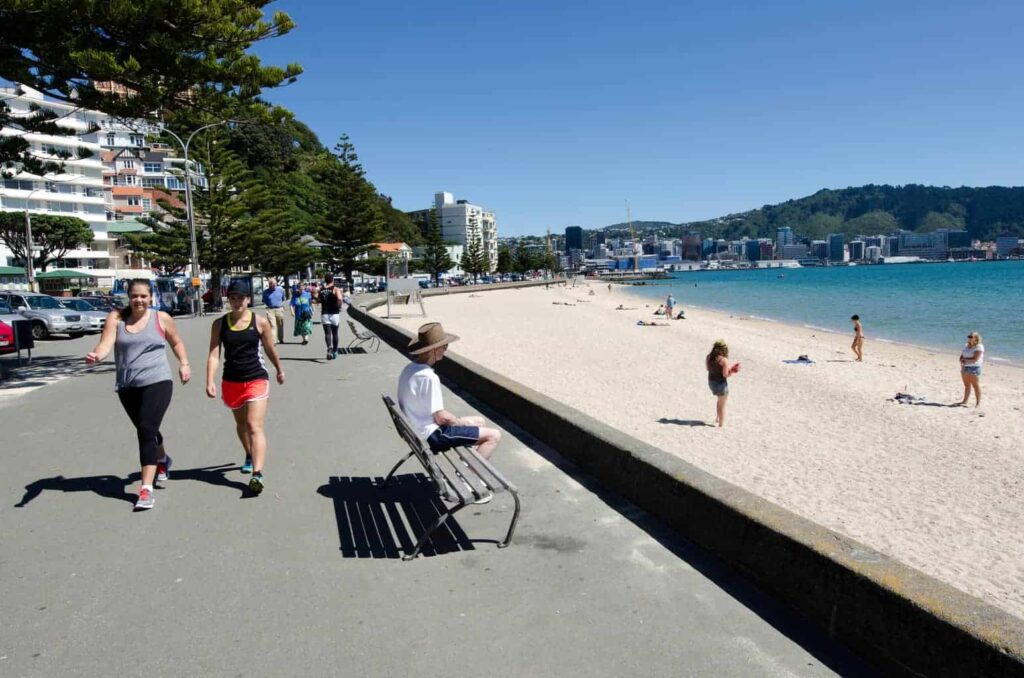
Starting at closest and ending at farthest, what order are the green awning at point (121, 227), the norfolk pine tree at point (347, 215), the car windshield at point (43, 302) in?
the car windshield at point (43, 302)
the norfolk pine tree at point (347, 215)
the green awning at point (121, 227)

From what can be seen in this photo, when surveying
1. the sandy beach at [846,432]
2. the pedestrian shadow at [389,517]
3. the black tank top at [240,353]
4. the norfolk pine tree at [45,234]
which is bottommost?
the sandy beach at [846,432]

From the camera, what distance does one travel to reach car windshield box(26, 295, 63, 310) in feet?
66.7

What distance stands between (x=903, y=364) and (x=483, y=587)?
1707cm

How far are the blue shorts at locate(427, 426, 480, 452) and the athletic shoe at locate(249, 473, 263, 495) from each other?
1306 mm

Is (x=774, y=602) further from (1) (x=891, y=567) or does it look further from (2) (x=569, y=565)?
(2) (x=569, y=565)

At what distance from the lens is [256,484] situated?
485cm

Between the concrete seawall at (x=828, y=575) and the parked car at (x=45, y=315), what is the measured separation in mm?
19032

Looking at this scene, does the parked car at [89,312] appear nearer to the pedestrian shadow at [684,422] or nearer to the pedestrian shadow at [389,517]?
the pedestrian shadow at [684,422]

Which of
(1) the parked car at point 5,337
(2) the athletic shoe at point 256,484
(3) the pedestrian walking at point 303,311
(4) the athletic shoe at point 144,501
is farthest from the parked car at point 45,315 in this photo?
(2) the athletic shoe at point 256,484

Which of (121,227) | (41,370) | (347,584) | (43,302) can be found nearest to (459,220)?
(121,227)

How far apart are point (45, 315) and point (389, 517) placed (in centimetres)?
1888

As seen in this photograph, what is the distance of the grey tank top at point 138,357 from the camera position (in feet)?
15.3

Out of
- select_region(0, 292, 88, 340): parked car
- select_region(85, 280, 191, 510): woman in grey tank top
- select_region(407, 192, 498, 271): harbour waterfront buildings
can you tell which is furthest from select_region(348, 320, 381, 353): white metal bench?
select_region(407, 192, 498, 271): harbour waterfront buildings

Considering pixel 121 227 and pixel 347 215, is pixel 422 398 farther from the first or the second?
pixel 121 227
